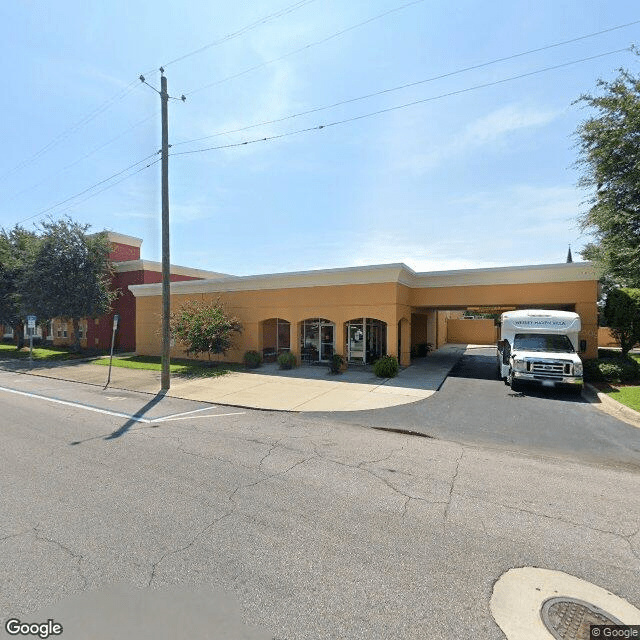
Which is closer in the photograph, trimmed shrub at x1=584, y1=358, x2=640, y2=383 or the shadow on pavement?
the shadow on pavement

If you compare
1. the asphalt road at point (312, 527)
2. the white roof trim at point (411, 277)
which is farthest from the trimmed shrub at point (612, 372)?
the asphalt road at point (312, 527)

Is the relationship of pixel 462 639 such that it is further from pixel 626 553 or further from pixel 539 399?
pixel 539 399

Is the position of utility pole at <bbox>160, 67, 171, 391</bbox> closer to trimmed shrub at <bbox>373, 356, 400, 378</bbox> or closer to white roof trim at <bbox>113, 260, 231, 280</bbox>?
trimmed shrub at <bbox>373, 356, 400, 378</bbox>

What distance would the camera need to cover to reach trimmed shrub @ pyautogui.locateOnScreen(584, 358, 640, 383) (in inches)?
516

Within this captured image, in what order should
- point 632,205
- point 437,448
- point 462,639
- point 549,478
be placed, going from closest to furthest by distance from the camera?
1. point 462,639
2. point 549,478
3. point 437,448
4. point 632,205

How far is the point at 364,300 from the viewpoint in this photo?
17344 millimetres

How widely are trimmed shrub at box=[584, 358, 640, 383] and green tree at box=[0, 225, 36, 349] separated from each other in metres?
34.7

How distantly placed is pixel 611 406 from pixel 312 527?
1053 cm

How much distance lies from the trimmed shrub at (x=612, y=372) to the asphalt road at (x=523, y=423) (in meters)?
2.16

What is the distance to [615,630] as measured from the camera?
8.66 feet

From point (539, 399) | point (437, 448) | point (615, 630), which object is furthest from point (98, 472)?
point (539, 399)

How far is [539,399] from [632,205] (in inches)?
307

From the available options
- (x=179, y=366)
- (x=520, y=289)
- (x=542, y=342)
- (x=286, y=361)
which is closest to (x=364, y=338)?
(x=286, y=361)

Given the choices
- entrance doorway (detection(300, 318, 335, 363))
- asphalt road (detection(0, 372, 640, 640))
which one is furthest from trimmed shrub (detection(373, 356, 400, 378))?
asphalt road (detection(0, 372, 640, 640))
